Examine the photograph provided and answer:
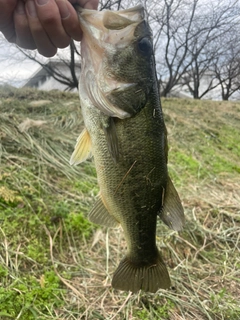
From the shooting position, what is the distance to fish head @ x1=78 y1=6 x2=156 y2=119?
156cm

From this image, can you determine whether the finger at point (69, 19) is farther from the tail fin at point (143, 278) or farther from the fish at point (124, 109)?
the tail fin at point (143, 278)

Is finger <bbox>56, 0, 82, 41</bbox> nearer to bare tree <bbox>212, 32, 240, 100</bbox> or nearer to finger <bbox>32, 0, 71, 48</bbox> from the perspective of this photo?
finger <bbox>32, 0, 71, 48</bbox>

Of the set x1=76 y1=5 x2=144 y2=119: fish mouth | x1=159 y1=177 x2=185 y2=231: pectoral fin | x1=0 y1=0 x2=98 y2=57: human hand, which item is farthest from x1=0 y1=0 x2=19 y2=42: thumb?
x1=159 y1=177 x2=185 y2=231: pectoral fin

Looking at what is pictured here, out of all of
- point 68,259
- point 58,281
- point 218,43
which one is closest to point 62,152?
point 68,259

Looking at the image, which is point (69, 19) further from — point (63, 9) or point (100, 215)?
point (100, 215)

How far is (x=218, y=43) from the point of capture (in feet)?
56.7

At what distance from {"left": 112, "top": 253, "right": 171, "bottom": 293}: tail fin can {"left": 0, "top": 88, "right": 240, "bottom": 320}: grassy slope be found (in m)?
0.75

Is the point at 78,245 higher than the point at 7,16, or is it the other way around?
the point at 7,16

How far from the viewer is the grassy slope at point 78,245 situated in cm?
250

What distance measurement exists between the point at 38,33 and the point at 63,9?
0.14 metres

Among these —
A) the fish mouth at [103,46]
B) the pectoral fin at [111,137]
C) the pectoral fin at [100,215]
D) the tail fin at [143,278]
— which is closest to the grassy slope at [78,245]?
the tail fin at [143,278]

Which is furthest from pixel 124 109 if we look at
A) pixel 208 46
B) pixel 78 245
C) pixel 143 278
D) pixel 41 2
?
pixel 208 46

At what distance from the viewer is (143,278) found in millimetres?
1808

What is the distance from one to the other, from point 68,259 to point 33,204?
651 mm
